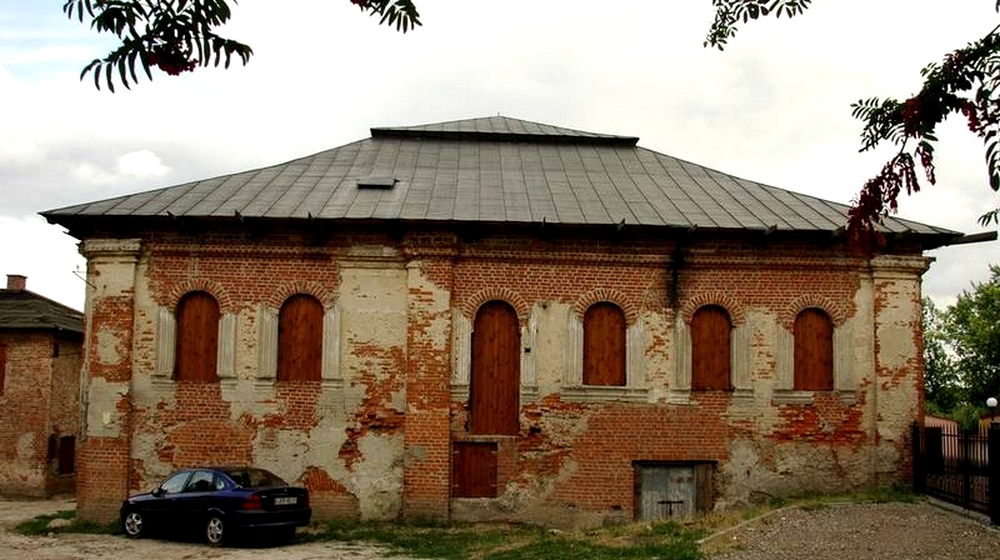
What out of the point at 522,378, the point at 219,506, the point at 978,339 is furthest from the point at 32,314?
the point at 978,339

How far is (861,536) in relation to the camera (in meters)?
12.5

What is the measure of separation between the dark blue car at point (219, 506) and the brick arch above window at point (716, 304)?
7.39 meters

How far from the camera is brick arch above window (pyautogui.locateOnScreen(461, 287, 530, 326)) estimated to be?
54.2ft

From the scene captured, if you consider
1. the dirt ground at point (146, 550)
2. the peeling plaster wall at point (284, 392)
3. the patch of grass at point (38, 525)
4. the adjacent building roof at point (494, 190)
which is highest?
the adjacent building roof at point (494, 190)

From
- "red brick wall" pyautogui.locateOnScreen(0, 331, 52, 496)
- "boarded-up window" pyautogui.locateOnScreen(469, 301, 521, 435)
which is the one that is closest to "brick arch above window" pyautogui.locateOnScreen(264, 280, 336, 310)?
"boarded-up window" pyautogui.locateOnScreen(469, 301, 521, 435)

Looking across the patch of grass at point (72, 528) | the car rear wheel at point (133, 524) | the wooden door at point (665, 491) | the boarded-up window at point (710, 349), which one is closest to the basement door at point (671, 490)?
the wooden door at point (665, 491)

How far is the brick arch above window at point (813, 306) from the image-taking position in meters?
16.7

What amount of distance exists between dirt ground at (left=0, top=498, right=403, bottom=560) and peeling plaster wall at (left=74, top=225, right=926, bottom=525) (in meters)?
1.45

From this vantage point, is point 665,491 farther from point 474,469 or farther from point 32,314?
point 32,314

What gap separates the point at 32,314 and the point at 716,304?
59.5 ft

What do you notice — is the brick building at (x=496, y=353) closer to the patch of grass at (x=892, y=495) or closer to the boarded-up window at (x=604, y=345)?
the boarded-up window at (x=604, y=345)

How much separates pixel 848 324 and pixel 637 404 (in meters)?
4.18

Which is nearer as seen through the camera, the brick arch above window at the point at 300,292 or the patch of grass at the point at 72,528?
the patch of grass at the point at 72,528

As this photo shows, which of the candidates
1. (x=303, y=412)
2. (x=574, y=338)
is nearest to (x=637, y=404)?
(x=574, y=338)
